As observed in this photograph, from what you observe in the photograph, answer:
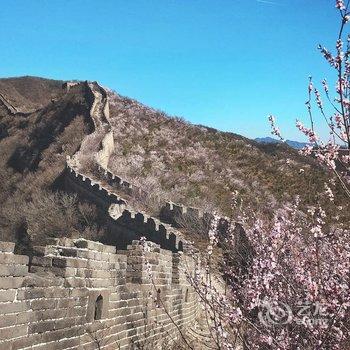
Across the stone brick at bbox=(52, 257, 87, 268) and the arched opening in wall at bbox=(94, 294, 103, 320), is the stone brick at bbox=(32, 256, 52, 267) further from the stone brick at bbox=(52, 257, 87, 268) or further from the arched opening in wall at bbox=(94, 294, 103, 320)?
the arched opening in wall at bbox=(94, 294, 103, 320)

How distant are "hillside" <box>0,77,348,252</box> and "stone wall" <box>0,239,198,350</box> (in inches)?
518

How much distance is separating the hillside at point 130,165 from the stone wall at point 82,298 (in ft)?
43.2

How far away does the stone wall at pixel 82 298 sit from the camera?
5242 mm

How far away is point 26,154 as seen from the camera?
4075 centimetres

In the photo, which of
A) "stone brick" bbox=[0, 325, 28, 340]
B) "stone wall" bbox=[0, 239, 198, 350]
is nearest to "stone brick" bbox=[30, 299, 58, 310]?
"stone wall" bbox=[0, 239, 198, 350]

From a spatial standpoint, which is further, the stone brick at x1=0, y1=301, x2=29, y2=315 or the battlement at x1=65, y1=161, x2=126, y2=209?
the battlement at x1=65, y1=161, x2=126, y2=209

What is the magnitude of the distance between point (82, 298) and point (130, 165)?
30.1m

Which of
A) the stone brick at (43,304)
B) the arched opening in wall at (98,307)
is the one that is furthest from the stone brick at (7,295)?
the arched opening in wall at (98,307)

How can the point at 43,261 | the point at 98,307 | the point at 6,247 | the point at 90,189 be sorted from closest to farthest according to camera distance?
1. the point at 6,247
2. the point at 43,261
3. the point at 98,307
4. the point at 90,189

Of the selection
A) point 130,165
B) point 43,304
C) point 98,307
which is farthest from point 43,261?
point 130,165

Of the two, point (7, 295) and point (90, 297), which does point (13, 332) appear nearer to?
point (7, 295)

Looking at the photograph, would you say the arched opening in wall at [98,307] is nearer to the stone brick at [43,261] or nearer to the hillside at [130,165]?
the stone brick at [43,261]

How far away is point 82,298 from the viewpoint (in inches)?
264

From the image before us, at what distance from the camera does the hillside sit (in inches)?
993
